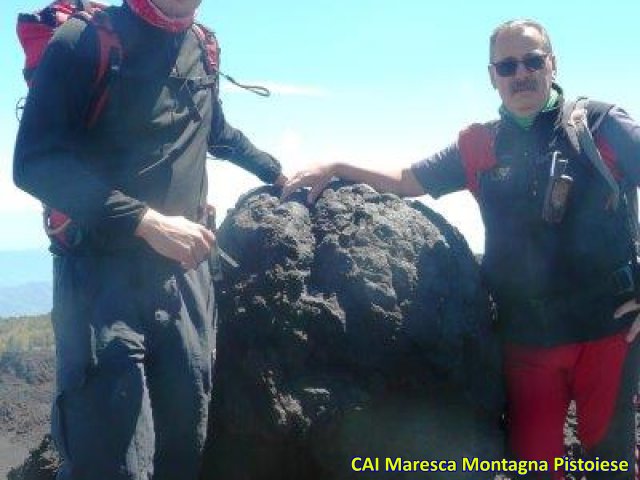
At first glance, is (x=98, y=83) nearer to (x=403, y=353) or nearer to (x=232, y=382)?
(x=232, y=382)

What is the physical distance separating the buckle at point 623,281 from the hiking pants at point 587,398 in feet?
1.02

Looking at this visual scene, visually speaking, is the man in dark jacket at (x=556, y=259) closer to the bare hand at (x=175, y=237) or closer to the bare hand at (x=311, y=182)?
the bare hand at (x=311, y=182)

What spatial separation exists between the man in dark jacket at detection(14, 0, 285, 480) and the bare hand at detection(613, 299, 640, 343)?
2.71 m

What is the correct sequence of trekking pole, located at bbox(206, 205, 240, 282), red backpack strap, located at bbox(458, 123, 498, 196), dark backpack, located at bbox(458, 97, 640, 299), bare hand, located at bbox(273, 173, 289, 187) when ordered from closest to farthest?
1. trekking pole, located at bbox(206, 205, 240, 282)
2. dark backpack, located at bbox(458, 97, 640, 299)
3. red backpack strap, located at bbox(458, 123, 498, 196)
4. bare hand, located at bbox(273, 173, 289, 187)

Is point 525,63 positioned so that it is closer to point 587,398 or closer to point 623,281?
point 623,281

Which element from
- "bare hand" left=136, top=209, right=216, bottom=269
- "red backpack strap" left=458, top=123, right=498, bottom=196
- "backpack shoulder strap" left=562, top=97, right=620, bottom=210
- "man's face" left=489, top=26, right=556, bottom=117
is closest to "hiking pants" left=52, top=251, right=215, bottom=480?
"bare hand" left=136, top=209, right=216, bottom=269

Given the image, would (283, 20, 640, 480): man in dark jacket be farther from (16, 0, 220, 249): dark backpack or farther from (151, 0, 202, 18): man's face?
(16, 0, 220, 249): dark backpack

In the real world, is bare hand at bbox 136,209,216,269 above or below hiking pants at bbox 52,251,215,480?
above

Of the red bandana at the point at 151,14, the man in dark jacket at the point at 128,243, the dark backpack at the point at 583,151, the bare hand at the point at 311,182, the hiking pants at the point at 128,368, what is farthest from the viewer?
the bare hand at the point at 311,182

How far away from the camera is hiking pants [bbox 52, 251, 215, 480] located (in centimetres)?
379

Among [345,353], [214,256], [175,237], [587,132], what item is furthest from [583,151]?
[175,237]

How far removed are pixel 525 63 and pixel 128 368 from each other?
3229 mm

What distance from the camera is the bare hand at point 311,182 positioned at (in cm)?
549

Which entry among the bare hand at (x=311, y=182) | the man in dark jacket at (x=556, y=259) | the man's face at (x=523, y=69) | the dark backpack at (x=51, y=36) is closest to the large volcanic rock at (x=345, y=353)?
the bare hand at (x=311, y=182)
